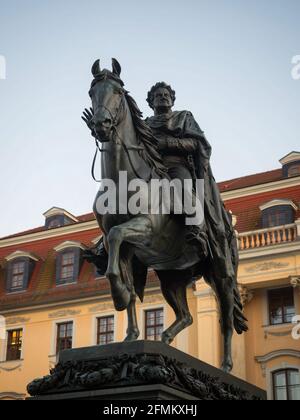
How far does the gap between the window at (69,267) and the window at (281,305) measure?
29.8 feet

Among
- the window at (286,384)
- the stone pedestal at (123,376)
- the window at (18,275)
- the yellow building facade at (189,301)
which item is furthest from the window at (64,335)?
the stone pedestal at (123,376)

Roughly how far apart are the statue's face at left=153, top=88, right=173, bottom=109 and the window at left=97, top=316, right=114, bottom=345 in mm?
24511

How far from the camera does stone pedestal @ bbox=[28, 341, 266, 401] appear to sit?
5516mm

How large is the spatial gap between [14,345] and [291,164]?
14904 mm

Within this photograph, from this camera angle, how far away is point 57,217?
39750 millimetres

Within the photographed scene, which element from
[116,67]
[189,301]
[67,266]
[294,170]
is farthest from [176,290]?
[67,266]

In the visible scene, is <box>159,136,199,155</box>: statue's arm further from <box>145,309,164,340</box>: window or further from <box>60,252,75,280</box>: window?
<box>60,252,75,280</box>: window

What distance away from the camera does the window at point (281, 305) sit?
28797 millimetres

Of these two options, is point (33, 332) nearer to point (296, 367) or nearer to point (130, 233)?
point (296, 367)

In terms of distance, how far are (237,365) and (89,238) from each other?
9.74m

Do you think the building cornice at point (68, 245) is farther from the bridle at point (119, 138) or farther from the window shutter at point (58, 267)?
the bridle at point (119, 138)

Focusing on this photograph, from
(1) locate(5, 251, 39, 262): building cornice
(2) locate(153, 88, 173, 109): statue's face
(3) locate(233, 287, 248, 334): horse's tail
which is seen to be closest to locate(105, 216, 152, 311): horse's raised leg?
(2) locate(153, 88, 173, 109): statue's face

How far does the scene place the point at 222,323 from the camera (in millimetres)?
8023

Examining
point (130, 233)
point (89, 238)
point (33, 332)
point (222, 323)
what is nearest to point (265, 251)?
point (89, 238)
